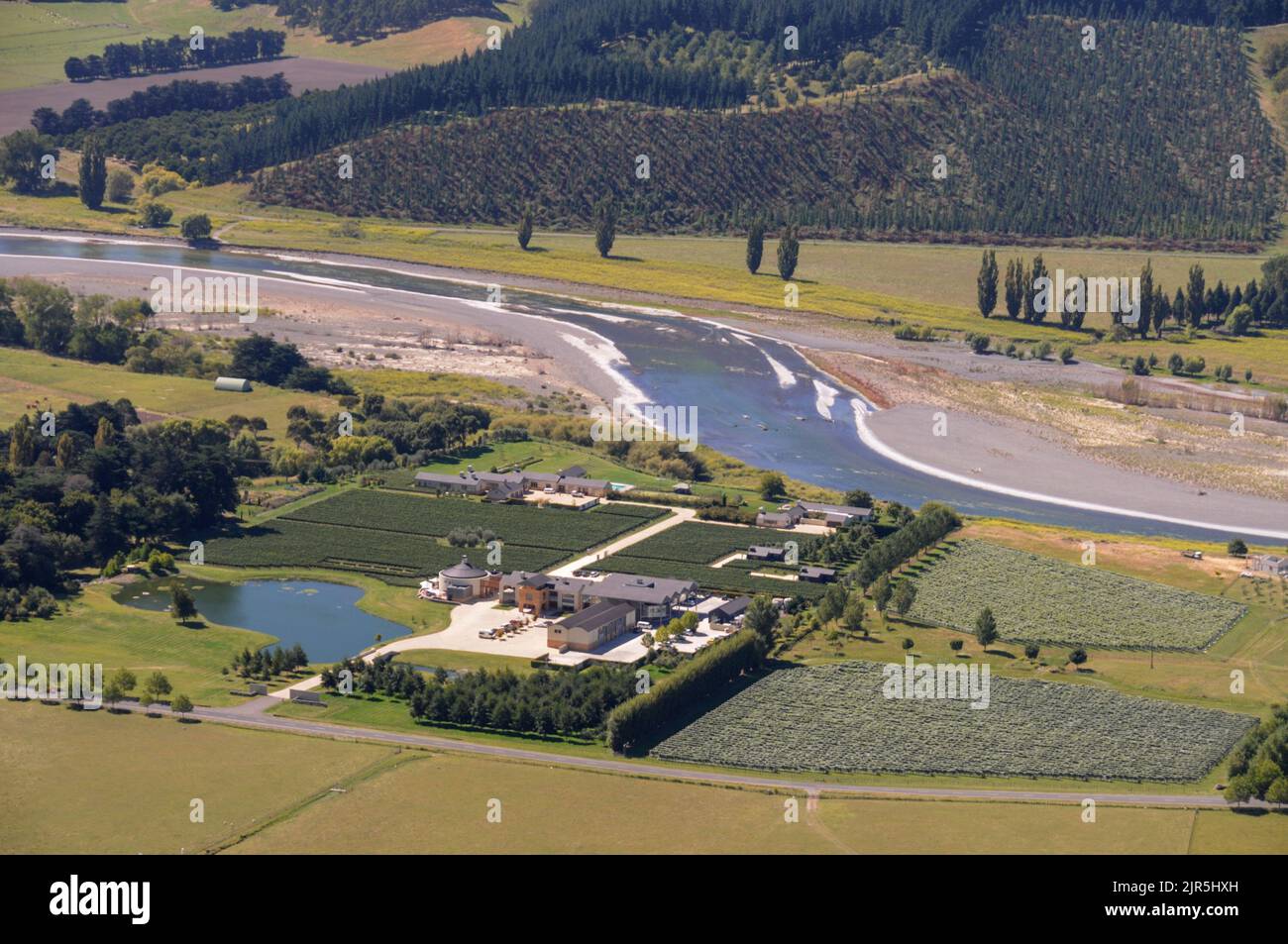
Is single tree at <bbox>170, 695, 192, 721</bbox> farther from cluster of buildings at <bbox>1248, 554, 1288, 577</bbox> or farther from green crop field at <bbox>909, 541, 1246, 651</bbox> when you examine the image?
cluster of buildings at <bbox>1248, 554, 1288, 577</bbox>

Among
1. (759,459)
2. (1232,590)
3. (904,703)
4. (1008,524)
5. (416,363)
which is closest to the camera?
(904,703)

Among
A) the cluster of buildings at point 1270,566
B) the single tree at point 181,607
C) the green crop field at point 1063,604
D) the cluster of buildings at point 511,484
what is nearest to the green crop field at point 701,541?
the cluster of buildings at point 511,484

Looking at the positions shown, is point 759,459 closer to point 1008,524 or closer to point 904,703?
point 1008,524

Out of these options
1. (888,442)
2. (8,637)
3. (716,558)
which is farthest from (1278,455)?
(8,637)

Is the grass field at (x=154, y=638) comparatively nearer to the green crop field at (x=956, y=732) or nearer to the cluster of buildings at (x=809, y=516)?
the green crop field at (x=956, y=732)

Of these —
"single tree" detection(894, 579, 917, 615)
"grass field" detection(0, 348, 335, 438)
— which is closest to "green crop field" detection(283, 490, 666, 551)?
"grass field" detection(0, 348, 335, 438)

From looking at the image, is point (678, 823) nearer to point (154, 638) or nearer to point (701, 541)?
point (154, 638)

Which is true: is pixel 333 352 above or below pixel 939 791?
above
